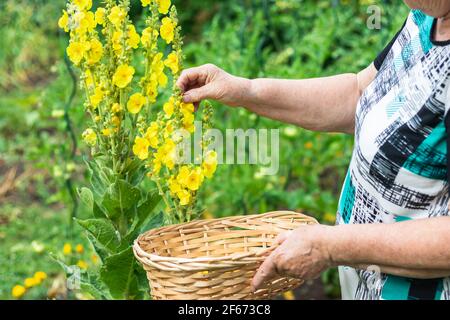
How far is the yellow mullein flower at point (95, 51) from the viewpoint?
1.91m

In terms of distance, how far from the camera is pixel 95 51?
1.92 metres

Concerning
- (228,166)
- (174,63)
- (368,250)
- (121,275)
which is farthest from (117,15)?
(228,166)

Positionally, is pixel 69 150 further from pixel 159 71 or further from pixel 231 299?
pixel 231 299

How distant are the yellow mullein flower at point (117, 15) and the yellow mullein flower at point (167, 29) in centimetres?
10

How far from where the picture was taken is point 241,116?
11.1 feet

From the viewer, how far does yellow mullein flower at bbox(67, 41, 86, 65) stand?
1899 millimetres

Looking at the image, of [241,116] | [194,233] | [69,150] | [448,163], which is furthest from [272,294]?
[69,150]

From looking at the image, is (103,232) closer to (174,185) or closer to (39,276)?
(174,185)

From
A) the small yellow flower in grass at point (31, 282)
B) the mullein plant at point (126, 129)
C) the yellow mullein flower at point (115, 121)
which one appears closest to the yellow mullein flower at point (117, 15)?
Answer: the mullein plant at point (126, 129)

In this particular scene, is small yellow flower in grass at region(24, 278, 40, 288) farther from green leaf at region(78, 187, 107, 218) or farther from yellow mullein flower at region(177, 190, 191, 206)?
yellow mullein flower at region(177, 190, 191, 206)

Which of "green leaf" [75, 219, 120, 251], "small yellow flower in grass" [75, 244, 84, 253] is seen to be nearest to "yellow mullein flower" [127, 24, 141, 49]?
"green leaf" [75, 219, 120, 251]

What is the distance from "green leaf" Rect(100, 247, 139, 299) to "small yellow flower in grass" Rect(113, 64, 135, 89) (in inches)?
16.7

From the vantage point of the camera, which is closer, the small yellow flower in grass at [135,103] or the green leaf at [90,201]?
the small yellow flower in grass at [135,103]

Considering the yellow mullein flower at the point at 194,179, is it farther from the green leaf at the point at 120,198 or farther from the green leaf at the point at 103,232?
the green leaf at the point at 103,232
